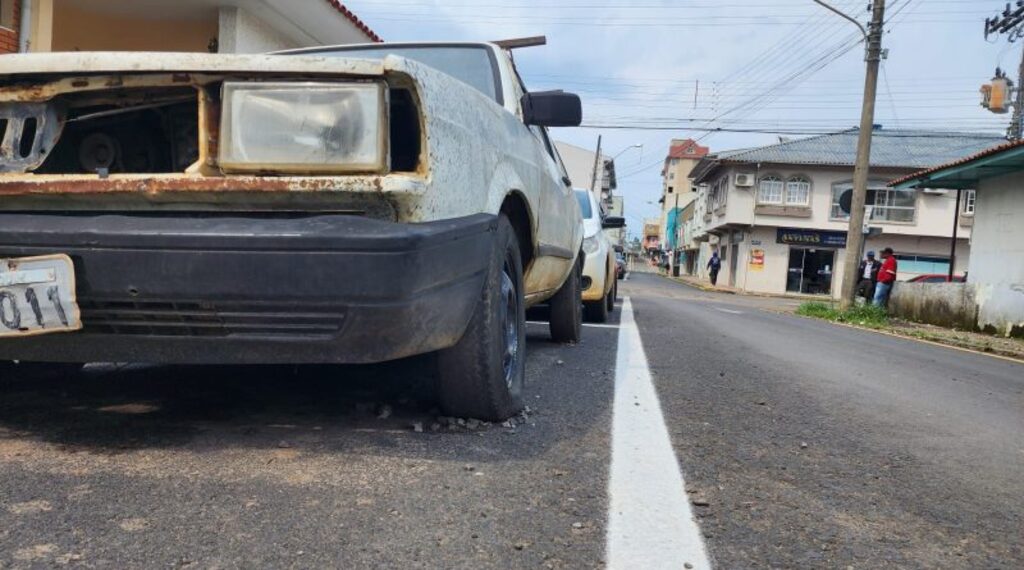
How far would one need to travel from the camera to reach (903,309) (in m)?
16.7

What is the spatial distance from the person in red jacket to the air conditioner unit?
19024 mm

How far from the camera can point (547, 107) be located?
12.4ft

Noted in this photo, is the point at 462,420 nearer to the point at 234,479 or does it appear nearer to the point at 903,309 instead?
the point at 234,479

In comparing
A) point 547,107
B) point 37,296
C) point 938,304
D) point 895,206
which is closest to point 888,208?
point 895,206

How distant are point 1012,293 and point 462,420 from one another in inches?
494

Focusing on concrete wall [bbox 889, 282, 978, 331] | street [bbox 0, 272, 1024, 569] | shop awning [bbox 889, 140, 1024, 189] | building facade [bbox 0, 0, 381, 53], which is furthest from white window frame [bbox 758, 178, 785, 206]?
street [bbox 0, 272, 1024, 569]

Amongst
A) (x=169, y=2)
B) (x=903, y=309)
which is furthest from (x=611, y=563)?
(x=903, y=309)

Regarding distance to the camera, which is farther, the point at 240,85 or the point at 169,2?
the point at 169,2

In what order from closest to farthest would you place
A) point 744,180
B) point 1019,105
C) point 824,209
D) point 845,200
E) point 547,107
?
point 547,107, point 845,200, point 1019,105, point 824,209, point 744,180

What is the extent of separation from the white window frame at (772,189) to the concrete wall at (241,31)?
100 ft

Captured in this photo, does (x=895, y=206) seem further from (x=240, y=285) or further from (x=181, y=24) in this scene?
(x=240, y=285)

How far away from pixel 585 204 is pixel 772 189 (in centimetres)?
3056

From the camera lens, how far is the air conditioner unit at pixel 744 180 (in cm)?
3697

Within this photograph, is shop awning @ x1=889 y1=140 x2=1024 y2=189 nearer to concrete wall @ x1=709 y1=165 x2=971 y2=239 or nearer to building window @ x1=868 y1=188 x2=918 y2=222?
concrete wall @ x1=709 y1=165 x2=971 y2=239
